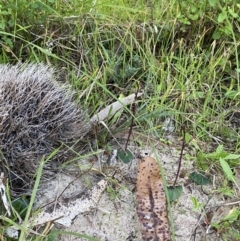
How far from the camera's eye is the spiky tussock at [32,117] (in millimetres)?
1683

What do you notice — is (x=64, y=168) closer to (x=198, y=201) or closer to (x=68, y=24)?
(x=198, y=201)

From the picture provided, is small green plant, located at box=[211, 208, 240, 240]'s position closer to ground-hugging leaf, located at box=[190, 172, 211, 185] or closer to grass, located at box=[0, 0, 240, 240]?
ground-hugging leaf, located at box=[190, 172, 211, 185]

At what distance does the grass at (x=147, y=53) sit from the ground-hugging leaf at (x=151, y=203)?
9.6 inches

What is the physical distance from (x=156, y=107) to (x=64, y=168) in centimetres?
46

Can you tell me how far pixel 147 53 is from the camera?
87.6 inches

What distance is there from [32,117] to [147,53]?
27.8 inches

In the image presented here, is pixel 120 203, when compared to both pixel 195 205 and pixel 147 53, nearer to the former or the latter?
pixel 195 205

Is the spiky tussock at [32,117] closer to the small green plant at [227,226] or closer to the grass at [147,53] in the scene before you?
the grass at [147,53]

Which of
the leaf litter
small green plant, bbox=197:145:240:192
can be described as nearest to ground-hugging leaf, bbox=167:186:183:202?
the leaf litter

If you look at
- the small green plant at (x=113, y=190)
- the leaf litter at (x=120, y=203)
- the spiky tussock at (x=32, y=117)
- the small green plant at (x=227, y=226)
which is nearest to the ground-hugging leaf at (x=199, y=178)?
the leaf litter at (x=120, y=203)

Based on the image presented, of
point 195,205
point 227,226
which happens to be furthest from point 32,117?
point 227,226

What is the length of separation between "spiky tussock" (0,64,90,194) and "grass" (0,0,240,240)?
0.17 metres

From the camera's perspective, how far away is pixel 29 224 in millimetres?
1623

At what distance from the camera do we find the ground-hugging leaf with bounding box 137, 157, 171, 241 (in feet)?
5.44
